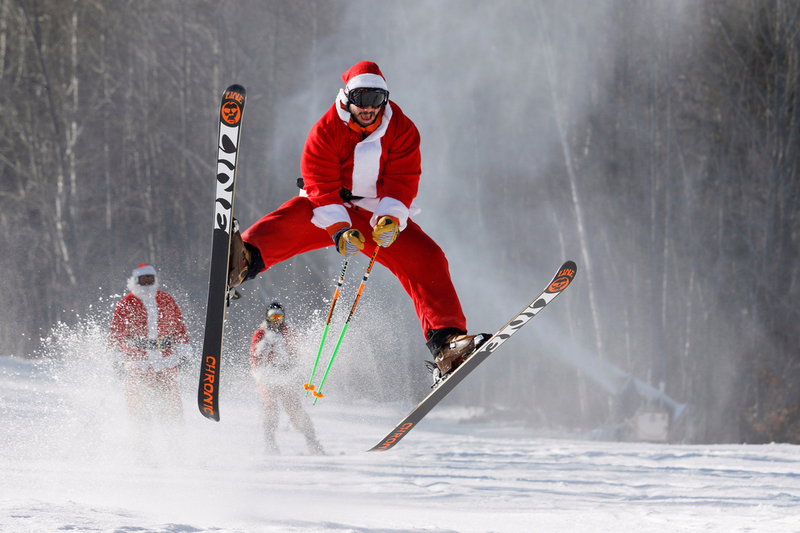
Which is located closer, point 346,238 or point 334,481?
point 346,238

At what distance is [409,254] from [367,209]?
31 cm

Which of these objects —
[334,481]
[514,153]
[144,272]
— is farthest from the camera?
[514,153]

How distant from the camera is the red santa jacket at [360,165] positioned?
290cm

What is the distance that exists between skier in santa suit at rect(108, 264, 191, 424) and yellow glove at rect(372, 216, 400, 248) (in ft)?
9.40

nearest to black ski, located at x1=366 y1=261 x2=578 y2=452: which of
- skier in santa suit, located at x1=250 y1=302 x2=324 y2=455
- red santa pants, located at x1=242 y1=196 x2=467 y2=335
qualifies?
red santa pants, located at x1=242 y1=196 x2=467 y2=335

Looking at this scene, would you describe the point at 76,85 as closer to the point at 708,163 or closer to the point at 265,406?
the point at 265,406

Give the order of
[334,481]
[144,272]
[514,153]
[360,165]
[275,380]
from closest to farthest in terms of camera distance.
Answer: [360,165], [334,481], [144,272], [275,380], [514,153]

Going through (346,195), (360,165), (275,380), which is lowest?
(275,380)

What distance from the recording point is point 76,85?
13539 millimetres

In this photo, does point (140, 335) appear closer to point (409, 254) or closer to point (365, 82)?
point (409, 254)

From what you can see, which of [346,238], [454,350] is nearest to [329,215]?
[346,238]

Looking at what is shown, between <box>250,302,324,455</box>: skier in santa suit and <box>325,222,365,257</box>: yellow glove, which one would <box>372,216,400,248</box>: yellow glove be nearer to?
<box>325,222,365,257</box>: yellow glove

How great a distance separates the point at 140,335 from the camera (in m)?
Answer: 5.02

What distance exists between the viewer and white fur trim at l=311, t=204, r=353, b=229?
2865mm
